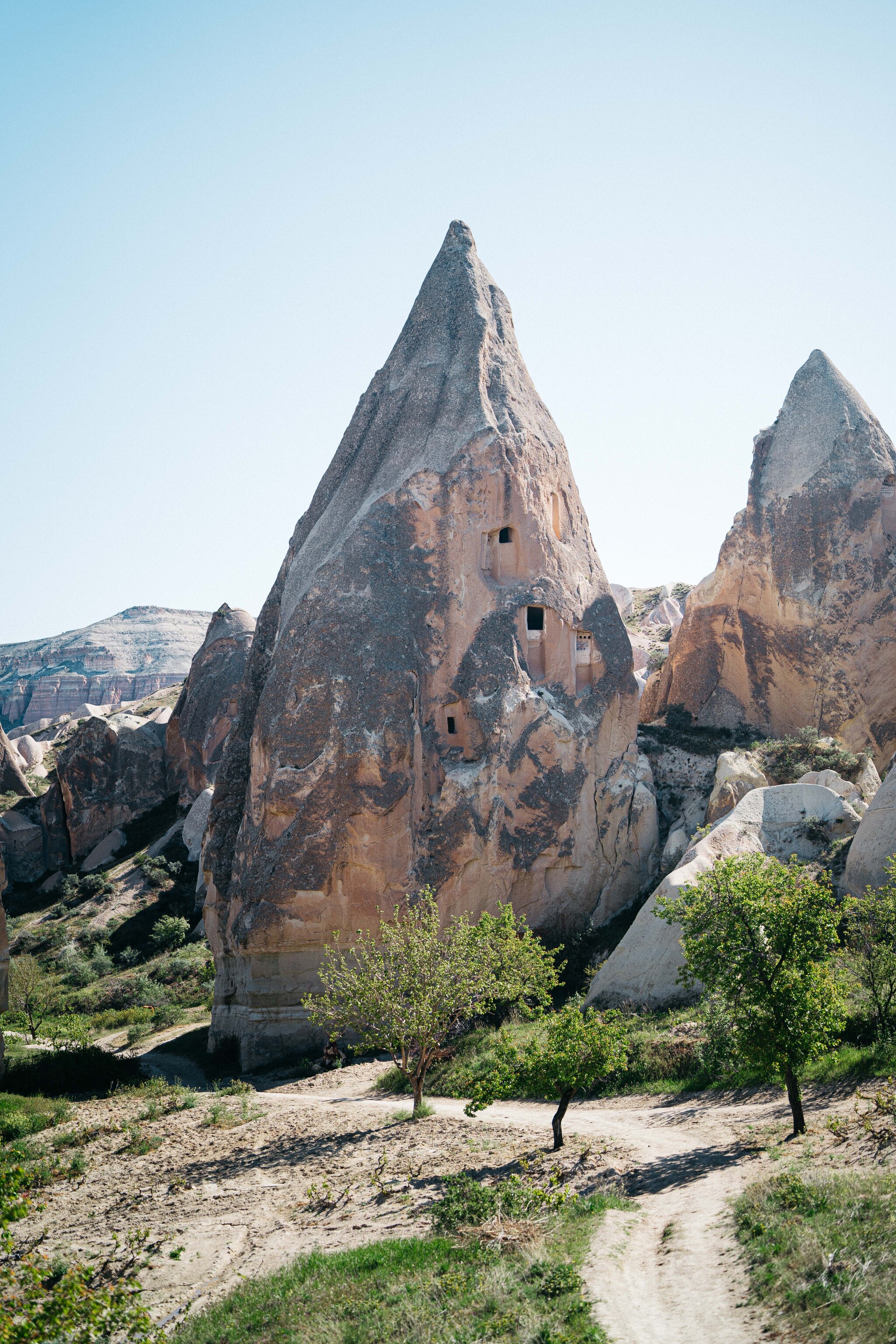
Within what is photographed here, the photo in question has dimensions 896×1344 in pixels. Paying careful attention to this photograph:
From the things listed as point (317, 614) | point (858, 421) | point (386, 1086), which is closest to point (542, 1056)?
point (386, 1086)

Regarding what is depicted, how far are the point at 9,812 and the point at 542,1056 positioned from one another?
151 ft

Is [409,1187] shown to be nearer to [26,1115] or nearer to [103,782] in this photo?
[26,1115]

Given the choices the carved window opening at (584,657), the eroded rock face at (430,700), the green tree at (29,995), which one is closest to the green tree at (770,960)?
the eroded rock face at (430,700)

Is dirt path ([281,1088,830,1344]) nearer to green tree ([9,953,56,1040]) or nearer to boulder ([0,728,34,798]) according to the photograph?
green tree ([9,953,56,1040])

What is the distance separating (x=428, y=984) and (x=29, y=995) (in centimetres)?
1870

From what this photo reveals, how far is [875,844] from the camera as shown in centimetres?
2023

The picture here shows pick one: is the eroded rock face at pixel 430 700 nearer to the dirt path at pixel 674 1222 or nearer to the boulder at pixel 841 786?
the boulder at pixel 841 786

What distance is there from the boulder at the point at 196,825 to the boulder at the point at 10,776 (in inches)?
718

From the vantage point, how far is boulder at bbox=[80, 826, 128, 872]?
47.5 metres

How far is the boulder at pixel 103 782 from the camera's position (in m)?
49.7

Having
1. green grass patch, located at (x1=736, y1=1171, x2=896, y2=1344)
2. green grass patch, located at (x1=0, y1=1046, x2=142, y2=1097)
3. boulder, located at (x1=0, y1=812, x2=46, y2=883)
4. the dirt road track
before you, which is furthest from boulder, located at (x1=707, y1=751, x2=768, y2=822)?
boulder, located at (x1=0, y1=812, x2=46, y2=883)

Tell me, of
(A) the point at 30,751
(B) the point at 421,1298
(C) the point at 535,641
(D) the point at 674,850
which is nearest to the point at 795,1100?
(B) the point at 421,1298

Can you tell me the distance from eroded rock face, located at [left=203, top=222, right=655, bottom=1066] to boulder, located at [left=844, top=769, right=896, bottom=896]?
331 inches

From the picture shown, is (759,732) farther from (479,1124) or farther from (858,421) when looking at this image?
(479,1124)
